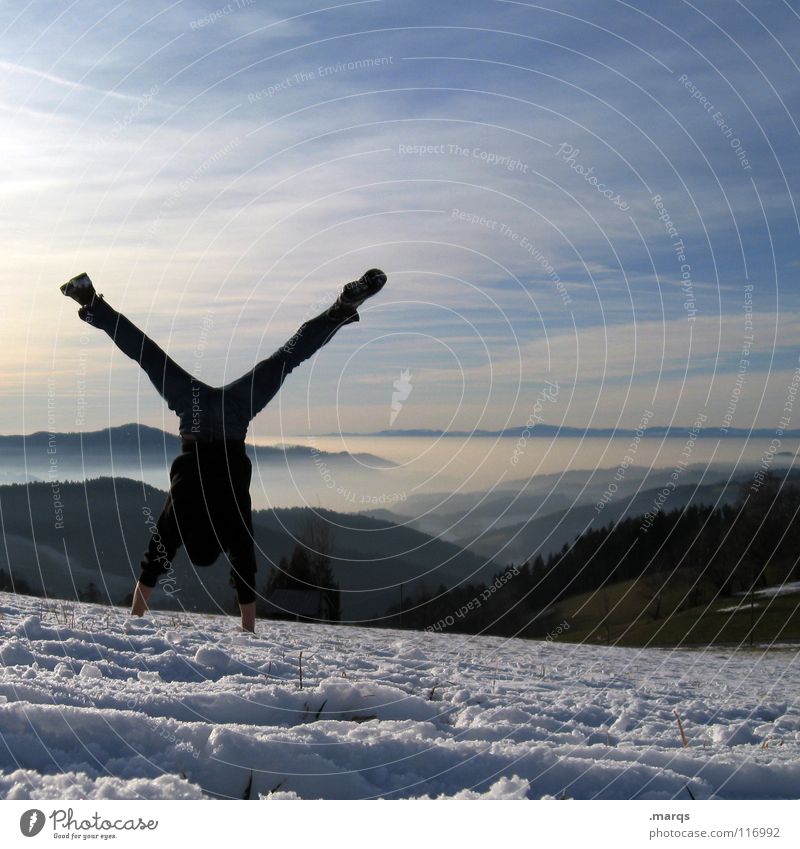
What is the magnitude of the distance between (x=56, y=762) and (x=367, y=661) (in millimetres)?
3035

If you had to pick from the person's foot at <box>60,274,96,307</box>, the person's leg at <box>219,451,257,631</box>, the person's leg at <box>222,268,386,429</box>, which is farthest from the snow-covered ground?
the person's foot at <box>60,274,96,307</box>

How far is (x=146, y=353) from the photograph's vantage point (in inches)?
305

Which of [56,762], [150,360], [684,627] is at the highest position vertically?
[150,360]

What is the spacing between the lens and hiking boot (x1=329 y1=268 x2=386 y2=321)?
738cm

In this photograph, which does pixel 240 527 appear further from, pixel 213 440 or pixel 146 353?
pixel 146 353

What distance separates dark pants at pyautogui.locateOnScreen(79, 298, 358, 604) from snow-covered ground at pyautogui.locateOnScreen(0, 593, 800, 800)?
801 millimetres

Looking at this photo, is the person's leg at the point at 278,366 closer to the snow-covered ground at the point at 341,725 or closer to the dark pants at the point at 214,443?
the dark pants at the point at 214,443

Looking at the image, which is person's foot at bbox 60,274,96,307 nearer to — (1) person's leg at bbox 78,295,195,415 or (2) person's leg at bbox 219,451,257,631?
(1) person's leg at bbox 78,295,195,415

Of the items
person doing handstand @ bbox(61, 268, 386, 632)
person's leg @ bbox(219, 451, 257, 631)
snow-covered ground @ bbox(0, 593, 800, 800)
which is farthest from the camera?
person's leg @ bbox(219, 451, 257, 631)

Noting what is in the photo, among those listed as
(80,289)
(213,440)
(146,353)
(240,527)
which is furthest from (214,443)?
(80,289)

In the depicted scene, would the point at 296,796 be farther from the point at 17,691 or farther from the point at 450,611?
the point at 450,611

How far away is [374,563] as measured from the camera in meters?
10.0

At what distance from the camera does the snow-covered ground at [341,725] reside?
4.29m

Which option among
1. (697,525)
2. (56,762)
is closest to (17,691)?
(56,762)
